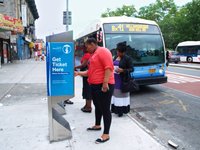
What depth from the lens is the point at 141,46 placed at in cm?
866

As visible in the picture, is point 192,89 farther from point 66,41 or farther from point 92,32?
point 66,41

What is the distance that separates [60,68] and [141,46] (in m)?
5.14

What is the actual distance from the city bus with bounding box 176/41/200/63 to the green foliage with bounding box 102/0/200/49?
7381 mm

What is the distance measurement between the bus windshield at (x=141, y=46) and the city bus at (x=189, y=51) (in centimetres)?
2238

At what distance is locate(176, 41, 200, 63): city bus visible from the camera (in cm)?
2958

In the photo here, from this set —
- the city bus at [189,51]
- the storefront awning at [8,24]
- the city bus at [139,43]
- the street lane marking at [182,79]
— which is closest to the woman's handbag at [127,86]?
the city bus at [139,43]

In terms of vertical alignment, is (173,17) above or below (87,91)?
above

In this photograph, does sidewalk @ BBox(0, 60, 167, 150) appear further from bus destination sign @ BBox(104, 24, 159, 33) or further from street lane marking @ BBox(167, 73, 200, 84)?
street lane marking @ BBox(167, 73, 200, 84)

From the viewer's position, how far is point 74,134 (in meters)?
4.60

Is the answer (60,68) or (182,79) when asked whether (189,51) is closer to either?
(182,79)

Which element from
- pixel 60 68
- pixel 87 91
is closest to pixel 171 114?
pixel 87 91

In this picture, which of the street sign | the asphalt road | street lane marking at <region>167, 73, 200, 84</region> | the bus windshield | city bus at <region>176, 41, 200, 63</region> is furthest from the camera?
city bus at <region>176, 41, 200, 63</region>

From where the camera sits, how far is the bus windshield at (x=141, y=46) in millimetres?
8469

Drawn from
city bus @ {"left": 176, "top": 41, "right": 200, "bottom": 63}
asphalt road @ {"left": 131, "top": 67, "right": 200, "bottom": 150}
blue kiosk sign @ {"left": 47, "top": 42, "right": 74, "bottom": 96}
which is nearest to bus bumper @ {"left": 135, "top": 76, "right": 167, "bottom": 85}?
asphalt road @ {"left": 131, "top": 67, "right": 200, "bottom": 150}
